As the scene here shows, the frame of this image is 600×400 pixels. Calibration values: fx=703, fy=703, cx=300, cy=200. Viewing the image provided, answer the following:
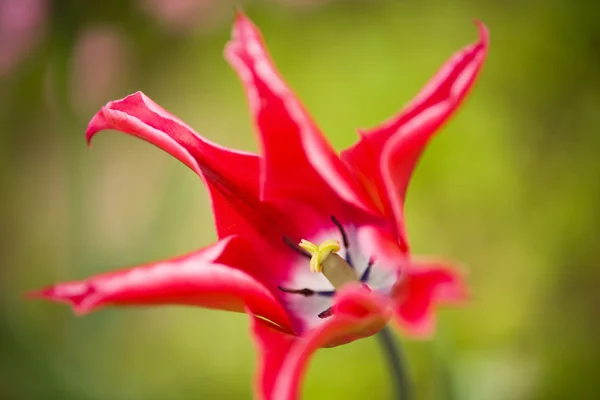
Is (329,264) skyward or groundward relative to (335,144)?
groundward

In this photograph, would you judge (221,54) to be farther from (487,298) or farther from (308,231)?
(308,231)

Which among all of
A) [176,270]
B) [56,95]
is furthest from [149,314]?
[176,270]

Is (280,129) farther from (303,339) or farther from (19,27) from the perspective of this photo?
(19,27)

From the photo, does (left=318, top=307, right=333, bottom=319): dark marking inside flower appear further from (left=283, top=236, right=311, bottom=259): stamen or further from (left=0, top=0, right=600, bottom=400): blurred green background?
(left=0, top=0, right=600, bottom=400): blurred green background

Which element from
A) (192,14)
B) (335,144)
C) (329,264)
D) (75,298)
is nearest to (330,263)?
(329,264)

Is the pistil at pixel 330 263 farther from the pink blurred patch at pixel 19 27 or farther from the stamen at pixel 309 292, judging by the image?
the pink blurred patch at pixel 19 27
